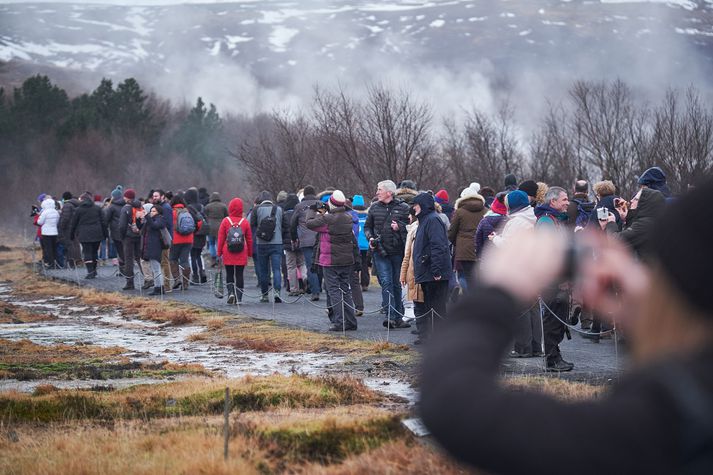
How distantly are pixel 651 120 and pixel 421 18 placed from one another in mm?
91148

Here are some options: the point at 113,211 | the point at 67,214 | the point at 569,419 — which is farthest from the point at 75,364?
the point at 67,214

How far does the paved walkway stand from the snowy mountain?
97.6ft

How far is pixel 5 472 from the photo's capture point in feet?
20.8

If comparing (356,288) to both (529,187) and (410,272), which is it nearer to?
(410,272)

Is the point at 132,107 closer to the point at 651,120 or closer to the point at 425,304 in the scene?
the point at 651,120

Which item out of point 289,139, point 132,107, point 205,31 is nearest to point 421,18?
point 205,31

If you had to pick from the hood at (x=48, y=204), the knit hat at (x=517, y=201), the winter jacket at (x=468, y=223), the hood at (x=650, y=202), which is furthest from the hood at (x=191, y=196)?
the hood at (x=650, y=202)

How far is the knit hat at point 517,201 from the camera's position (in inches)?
421

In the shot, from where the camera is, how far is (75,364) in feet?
38.6

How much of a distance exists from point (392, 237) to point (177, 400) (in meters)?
6.06

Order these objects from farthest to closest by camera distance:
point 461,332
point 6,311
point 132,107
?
point 132,107
point 6,311
point 461,332

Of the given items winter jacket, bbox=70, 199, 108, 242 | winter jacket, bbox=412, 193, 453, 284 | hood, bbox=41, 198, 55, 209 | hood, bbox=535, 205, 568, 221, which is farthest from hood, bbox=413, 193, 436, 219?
hood, bbox=41, 198, 55, 209

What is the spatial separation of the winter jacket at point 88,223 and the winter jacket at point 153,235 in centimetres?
429

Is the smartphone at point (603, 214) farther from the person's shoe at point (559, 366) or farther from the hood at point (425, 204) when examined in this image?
the person's shoe at point (559, 366)
